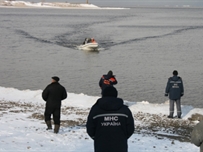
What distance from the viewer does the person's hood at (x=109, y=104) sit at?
17.4ft

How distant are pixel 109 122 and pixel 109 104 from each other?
227 mm

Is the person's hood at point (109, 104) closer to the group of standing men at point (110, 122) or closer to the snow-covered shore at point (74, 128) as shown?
the group of standing men at point (110, 122)

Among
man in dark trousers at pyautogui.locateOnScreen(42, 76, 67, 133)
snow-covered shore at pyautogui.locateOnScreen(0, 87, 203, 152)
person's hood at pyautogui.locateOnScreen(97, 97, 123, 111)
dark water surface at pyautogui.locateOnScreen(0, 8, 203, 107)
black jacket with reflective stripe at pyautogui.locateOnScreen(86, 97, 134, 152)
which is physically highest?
person's hood at pyautogui.locateOnScreen(97, 97, 123, 111)

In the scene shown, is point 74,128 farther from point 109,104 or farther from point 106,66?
point 106,66

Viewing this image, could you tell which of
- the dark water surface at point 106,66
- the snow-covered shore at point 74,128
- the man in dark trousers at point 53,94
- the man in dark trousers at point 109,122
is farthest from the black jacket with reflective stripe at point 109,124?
the dark water surface at point 106,66

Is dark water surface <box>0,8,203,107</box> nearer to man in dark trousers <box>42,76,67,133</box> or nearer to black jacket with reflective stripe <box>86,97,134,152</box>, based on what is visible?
man in dark trousers <box>42,76,67,133</box>

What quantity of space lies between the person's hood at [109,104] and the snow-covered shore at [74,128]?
10.1ft

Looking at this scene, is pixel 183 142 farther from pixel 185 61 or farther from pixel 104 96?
pixel 185 61

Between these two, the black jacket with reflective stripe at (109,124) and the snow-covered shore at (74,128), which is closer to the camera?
the black jacket with reflective stripe at (109,124)

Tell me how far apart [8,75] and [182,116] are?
16.4m

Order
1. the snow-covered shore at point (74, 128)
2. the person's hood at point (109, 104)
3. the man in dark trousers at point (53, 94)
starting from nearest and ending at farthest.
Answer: the person's hood at point (109, 104) < the snow-covered shore at point (74, 128) < the man in dark trousers at point (53, 94)

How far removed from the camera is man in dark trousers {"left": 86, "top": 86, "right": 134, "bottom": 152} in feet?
17.5

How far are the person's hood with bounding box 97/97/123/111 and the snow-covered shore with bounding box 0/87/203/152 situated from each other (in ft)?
10.1

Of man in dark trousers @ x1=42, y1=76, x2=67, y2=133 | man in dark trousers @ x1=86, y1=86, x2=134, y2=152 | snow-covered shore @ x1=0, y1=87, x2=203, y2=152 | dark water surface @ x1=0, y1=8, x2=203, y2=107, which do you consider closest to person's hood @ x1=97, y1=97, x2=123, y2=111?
man in dark trousers @ x1=86, y1=86, x2=134, y2=152
